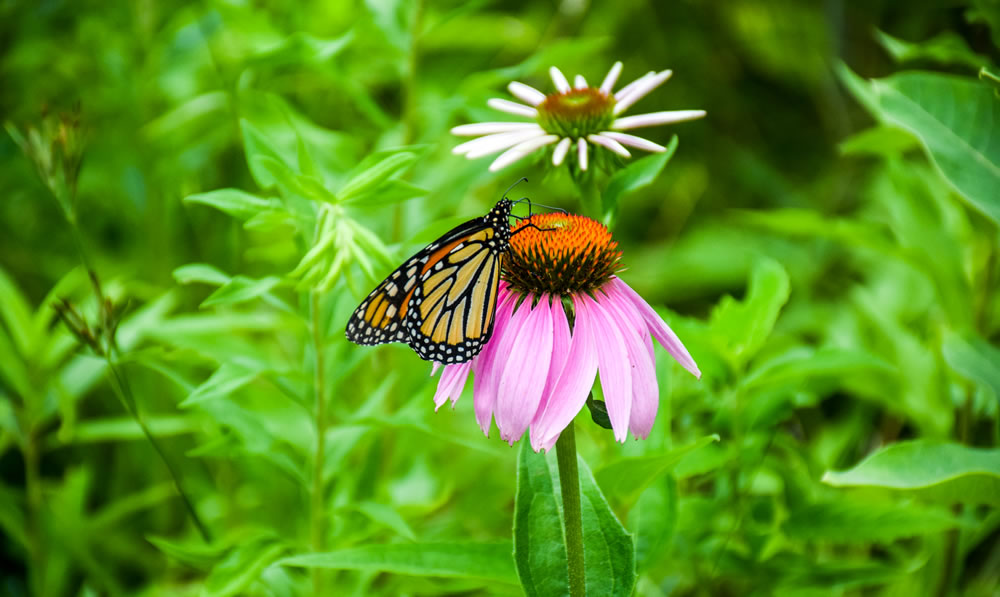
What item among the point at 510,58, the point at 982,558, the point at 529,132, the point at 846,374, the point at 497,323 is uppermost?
the point at 510,58

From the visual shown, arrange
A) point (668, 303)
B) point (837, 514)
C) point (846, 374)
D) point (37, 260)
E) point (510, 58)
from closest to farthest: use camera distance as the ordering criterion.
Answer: point (837, 514) < point (846, 374) < point (37, 260) < point (668, 303) < point (510, 58)

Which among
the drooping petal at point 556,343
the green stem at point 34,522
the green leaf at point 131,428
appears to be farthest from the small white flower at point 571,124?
the green stem at point 34,522

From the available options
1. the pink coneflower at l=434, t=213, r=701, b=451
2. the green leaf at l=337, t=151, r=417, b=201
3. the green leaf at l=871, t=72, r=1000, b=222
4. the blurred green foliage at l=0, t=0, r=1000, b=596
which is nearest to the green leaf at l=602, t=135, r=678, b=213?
the blurred green foliage at l=0, t=0, r=1000, b=596

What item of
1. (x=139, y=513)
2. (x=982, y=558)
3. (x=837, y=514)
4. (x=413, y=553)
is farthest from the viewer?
(x=139, y=513)

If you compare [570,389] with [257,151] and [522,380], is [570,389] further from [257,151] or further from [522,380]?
[257,151]

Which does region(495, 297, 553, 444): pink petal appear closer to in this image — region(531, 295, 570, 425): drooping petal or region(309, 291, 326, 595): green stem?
region(531, 295, 570, 425): drooping petal

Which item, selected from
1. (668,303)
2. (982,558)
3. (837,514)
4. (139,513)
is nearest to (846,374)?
(837,514)

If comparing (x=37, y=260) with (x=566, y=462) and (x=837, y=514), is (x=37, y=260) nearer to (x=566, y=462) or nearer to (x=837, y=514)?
(x=566, y=462)
